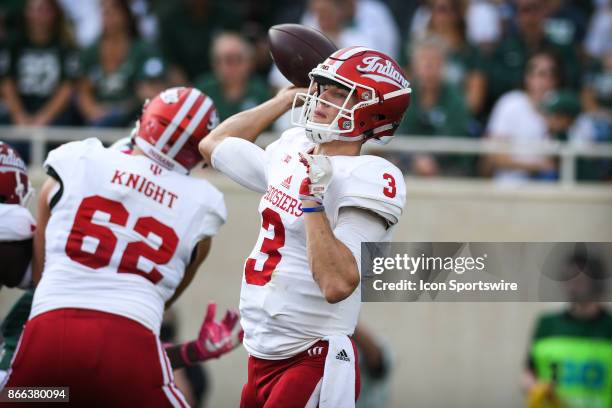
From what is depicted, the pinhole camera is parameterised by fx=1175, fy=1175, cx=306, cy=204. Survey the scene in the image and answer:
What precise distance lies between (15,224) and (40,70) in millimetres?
4396

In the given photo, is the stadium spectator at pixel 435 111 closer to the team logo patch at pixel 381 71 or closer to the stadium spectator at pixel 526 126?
the stadium spectator at pixel 526 126

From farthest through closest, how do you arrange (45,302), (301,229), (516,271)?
(516,271) < (45,302) < (301,229)

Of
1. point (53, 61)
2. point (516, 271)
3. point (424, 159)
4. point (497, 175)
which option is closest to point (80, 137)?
point (53, 61)

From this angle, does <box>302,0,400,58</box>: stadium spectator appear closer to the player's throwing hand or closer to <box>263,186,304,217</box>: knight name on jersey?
the player's throwing hand

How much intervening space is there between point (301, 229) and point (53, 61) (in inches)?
211

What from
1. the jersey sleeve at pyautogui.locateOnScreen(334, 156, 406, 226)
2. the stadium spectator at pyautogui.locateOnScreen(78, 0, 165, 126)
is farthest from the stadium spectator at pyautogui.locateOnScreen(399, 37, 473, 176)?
the jersey sleeve at pyautogui.locateOnScreen(334, 156, 406, 226)

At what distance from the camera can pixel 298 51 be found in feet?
15.2

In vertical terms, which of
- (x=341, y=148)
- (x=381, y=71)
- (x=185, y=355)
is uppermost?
(x=381, y=71)

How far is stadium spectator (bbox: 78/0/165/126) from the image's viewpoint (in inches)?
335

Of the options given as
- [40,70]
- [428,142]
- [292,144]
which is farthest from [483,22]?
[292,144]

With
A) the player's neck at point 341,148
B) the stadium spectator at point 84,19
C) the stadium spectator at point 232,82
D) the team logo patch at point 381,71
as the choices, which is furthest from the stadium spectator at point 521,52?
the player's neck at point 341,148

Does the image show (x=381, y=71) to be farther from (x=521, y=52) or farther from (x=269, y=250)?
(x=521, y=52)

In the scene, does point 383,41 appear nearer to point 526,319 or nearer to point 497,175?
point 497,175

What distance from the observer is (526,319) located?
8.55m
